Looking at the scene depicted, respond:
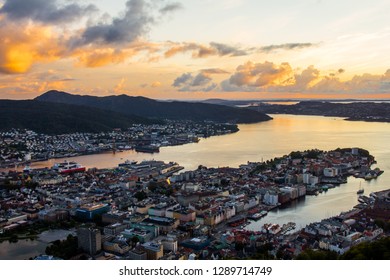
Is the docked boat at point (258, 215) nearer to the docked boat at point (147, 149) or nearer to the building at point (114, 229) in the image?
the building at point (114, 229)

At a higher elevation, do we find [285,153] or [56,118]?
[56,118]

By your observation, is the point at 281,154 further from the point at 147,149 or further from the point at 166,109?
the point at 166,109

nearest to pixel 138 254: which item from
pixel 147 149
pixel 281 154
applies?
pixel 281 154

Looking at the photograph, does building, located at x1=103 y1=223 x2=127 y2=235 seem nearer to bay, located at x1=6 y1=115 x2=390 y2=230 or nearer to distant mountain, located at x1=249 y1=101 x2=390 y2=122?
bay, located at x1=6 y1=115 x2=390 y2=230

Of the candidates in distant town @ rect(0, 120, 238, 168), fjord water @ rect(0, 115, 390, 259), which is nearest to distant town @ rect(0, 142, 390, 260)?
fjord water @ rect(0, 115, 390, 259)

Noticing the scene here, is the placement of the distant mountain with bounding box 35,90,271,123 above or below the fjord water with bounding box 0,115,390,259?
above

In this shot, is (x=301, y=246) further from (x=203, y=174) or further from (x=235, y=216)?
(x=203, y=174)
